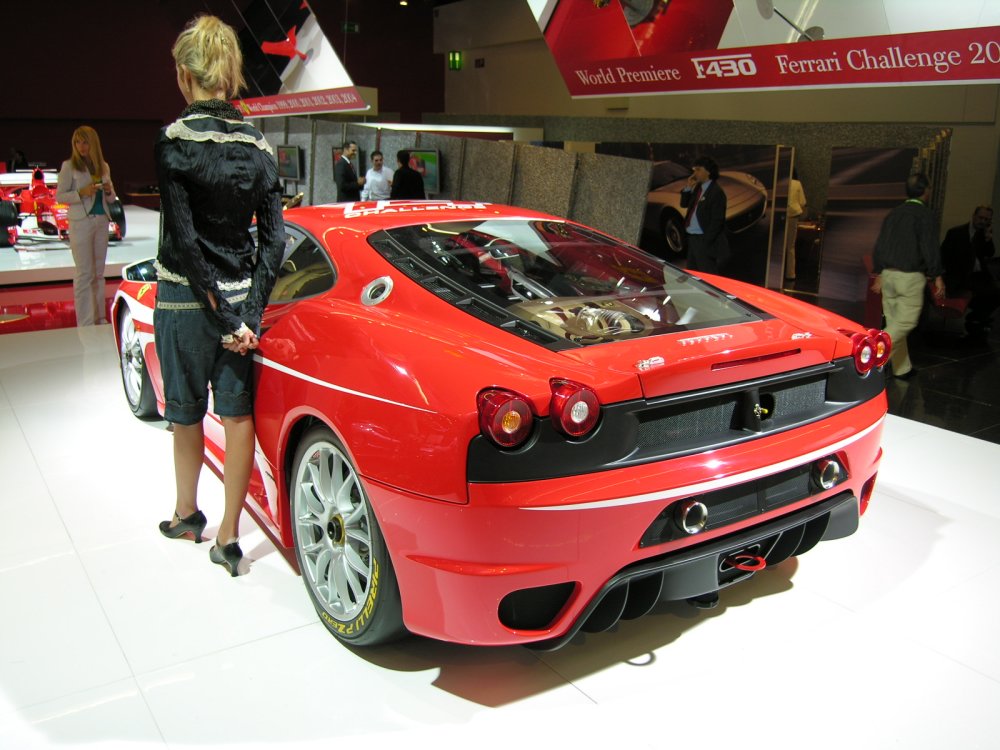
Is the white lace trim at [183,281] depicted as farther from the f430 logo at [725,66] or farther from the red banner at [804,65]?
the f430 logo at [725,66]

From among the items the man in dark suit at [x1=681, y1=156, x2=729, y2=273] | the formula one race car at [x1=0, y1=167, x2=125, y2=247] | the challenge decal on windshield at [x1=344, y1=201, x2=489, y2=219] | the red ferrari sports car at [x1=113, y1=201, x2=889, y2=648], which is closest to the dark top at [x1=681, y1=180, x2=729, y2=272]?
the man in dark suit at [x1=681, y1=156, x2=729, y2=273]

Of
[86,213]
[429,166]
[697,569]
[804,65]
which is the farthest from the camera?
[429,166]

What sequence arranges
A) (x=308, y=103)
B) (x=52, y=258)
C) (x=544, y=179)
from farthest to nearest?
(x=308, y=103) → (x=52, y=258) → (x=544, y=179)

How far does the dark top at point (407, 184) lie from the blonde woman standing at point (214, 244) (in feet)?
24.3

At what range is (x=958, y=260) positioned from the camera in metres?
6.84

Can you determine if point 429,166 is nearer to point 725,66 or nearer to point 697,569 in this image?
point 725,66

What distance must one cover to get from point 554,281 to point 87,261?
5106mm

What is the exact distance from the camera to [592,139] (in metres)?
11.9

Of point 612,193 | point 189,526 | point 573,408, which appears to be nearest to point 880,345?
point 573,408

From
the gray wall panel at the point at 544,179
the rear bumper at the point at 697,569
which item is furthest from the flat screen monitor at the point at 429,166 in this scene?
the rear bumper at the point at 697,569

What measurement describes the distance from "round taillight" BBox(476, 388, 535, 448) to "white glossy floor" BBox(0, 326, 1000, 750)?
2.45ft

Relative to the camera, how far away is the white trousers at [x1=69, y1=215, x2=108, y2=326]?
643 centimetres

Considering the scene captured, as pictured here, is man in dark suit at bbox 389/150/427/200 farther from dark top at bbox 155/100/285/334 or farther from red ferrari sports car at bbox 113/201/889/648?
dark top at bbox 155/100/285/334

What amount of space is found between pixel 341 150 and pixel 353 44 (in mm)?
6332
